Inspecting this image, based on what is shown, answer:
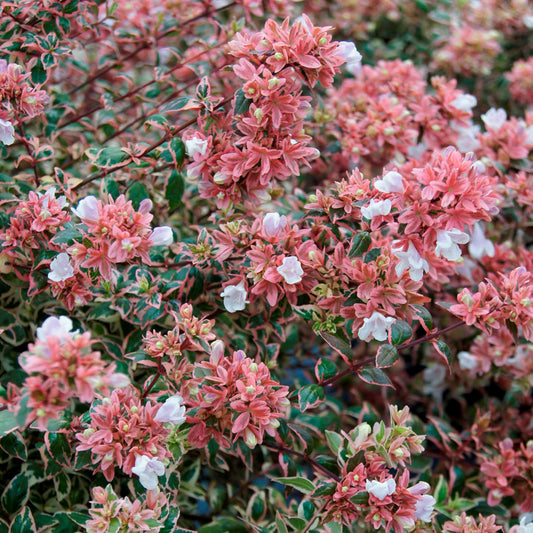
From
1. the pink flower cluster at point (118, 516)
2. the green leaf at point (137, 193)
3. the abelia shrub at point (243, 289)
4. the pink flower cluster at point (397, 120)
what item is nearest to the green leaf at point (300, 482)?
the abelia shrub at point (243, 289)

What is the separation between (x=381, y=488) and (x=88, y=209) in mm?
729

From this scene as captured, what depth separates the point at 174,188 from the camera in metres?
1.27

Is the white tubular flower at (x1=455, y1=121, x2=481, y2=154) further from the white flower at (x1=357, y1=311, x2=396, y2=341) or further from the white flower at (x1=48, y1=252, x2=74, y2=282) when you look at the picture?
the white flower at (x1=48, y1=252, x2=74, y2=282)

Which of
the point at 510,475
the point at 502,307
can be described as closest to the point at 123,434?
the point at 502,307

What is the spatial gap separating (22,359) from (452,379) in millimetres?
1344

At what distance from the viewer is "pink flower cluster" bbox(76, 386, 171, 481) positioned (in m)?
0.91

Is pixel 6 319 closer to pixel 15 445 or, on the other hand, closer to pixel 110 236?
pixel 15 445

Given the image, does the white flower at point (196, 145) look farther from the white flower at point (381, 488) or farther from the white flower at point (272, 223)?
the white flower at point (381, 488)

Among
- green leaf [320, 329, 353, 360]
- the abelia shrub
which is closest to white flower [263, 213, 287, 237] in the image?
the abelia shrub

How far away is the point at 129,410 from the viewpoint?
3.05 feet

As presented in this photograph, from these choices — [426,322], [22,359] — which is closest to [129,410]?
[22,359]

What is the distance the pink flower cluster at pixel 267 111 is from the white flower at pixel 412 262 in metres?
0.27

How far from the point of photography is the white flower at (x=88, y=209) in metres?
0.97

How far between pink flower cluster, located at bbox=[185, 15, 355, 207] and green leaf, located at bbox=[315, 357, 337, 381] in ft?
1.34
